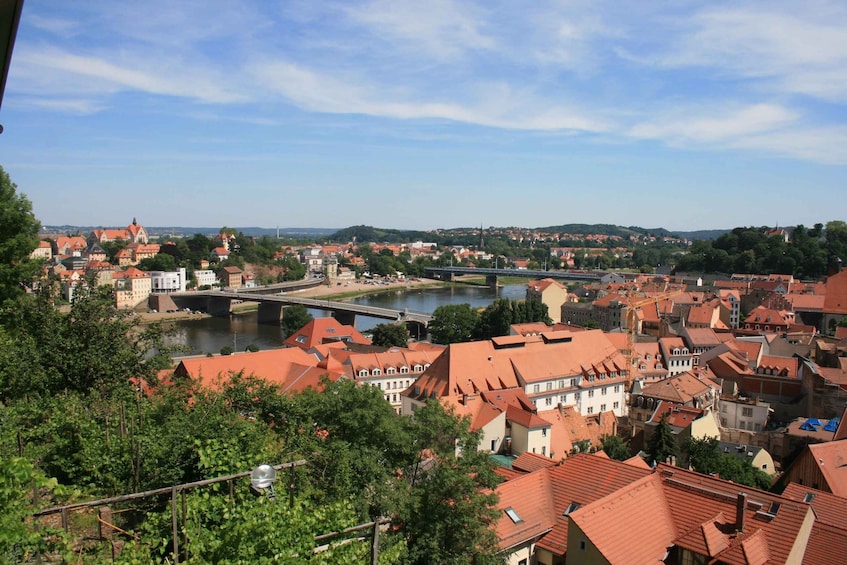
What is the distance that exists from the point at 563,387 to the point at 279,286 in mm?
39925

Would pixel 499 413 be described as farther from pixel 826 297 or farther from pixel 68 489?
pixel 826 297

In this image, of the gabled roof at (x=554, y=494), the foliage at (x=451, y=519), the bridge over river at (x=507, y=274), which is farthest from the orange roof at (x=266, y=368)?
the bridge over river at (x=507, y=274)

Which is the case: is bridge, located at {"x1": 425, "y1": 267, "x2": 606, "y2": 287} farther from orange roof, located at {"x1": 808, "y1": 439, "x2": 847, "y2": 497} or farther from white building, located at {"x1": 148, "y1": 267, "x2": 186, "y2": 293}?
orange roof, located at {"x1": 808, "y1": 439, "x2": 847, "y2": 497}

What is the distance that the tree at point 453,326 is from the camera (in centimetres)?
3020

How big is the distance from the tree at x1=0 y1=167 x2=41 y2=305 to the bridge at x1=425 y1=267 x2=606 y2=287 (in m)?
55.2

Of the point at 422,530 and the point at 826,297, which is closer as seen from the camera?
the point at 422,530

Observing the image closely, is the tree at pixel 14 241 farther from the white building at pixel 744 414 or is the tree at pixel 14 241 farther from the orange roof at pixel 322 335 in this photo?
the white building at pixel 744 414

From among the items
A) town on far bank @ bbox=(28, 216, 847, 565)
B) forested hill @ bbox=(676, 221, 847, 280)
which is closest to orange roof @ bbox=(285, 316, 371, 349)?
town on far bank @ bbox=(28, 216, 847, 565)

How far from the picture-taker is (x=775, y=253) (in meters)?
51.2

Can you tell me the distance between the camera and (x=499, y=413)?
1453cm

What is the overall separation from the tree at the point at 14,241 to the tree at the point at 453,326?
22.8m

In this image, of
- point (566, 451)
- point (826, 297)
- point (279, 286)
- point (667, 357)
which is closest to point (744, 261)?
point (826, 297)

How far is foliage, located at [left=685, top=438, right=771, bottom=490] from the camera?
1241 cm

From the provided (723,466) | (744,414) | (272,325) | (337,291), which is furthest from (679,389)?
(337,291)
